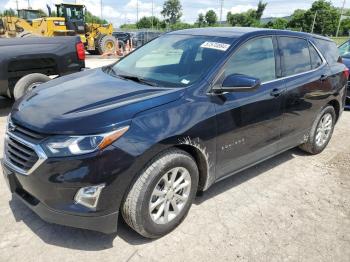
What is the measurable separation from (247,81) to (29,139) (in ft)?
6.15

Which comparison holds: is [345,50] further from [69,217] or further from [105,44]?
[105,44]

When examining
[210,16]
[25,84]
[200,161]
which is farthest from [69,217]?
[210,16]

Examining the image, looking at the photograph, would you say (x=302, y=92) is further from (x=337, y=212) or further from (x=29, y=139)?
(x=29, y=139)

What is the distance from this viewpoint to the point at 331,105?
4.99 m

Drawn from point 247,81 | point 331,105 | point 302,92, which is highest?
point 247,81

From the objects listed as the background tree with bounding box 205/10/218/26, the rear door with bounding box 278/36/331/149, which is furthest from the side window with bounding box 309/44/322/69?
the background tree with bounding box 205/10/218/26

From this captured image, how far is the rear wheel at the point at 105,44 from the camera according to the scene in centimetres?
1945

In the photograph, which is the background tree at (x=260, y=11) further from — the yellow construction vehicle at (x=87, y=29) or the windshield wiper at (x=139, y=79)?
the windshield wiper at (x=139, y=79)

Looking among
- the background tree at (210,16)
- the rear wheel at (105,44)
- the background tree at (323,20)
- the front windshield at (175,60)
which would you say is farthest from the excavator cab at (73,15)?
the background tree at (210,16)

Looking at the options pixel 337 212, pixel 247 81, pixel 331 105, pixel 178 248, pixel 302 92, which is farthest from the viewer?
pixel 331 105

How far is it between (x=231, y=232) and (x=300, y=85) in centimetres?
205

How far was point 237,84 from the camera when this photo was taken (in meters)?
3.10

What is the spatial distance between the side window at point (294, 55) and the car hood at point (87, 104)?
1.69 metres

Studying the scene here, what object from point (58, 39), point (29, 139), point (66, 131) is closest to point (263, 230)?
point (66, 131)
